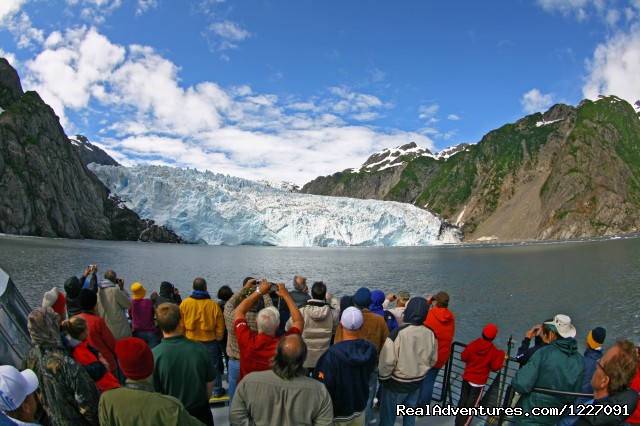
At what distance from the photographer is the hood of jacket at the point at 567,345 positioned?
3920 millimetres

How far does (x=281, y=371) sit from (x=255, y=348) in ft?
3.27

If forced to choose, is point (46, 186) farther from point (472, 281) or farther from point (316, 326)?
point (316, 326)

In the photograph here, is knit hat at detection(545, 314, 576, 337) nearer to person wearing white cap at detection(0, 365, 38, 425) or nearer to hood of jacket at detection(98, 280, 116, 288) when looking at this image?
person wearing white cap at detection(0, 365, 38, 425)

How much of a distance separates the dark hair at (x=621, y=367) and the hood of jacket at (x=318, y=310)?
8.40 ft

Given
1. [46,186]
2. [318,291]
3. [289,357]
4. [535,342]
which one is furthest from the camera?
[46,186]

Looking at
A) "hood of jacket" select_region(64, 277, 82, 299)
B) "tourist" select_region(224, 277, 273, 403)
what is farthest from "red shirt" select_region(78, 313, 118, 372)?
"tourist" select_region(224, 277, 273, 403)

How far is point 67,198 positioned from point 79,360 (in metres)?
79.0

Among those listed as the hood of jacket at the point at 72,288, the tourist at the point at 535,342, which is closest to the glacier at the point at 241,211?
the hood of jacket at the point at 72,288

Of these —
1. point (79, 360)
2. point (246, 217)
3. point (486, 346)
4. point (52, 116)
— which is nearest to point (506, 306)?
point (486, 346)

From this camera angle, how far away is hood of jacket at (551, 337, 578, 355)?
392 centimetres

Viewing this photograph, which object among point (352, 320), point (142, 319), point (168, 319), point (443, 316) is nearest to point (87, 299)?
point (168, 319)

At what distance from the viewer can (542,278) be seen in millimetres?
32062

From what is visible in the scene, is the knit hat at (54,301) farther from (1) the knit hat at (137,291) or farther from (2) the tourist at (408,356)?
(2) the tourist at (408,356)

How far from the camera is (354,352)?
141 inches
